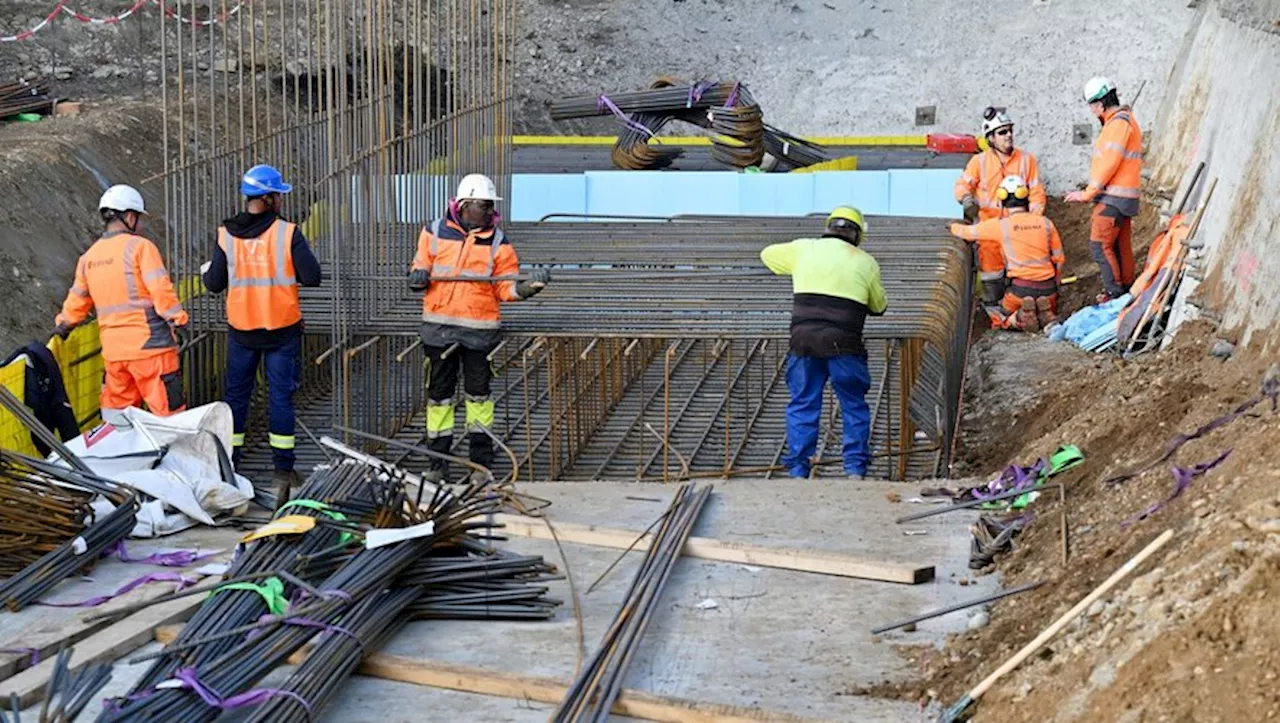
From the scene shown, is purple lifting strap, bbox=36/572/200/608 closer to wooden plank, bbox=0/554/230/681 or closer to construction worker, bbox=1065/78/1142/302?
wooden plank, bbox=0/554/230/681

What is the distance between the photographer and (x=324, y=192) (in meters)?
11.5

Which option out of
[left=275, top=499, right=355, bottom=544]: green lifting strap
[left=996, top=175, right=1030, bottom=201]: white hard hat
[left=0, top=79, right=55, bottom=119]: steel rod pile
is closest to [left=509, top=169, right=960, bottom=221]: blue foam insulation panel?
[left=996, top=175, right=1030, bottom=201]: white hard hat

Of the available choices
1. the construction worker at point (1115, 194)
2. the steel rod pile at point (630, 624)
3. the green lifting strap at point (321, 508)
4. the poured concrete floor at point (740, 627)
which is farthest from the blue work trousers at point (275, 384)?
the construction worker at point (1115, 194)

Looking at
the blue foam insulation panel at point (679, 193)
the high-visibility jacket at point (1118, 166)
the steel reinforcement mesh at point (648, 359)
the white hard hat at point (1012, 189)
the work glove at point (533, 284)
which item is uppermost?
the high-visibility jacket at point (1118, 166)

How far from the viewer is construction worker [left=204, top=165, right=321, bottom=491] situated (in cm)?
904

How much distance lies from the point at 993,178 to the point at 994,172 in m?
0.05

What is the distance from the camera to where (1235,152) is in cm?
1093

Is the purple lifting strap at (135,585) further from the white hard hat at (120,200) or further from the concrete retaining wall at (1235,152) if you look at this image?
the concrete retaining wall at (1235,152)

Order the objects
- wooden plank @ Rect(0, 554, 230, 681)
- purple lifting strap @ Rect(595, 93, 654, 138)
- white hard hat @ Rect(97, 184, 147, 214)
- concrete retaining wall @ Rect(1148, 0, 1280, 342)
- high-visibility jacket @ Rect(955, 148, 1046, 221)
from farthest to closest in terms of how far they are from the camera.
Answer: purple lifting strap @ Rect(595, 93, 654, 138) → high-visibility jacket @ Rect(955, 148, 1046, 221) → white hard hat @ Rect(97, 184, 147, 214) → concrete retaining wall @ Rect(1148, 0, 1280, 342) → wooden plank @ Rect(0, 554, 230, 681)

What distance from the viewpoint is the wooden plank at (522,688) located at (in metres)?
5.33

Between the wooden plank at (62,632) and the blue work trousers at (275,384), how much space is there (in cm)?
249

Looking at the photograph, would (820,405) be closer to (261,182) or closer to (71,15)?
(261,182)

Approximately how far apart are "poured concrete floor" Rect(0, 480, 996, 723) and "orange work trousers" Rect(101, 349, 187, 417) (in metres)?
1.40

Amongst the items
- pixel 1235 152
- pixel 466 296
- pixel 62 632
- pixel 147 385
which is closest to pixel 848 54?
pixel 1235 152
